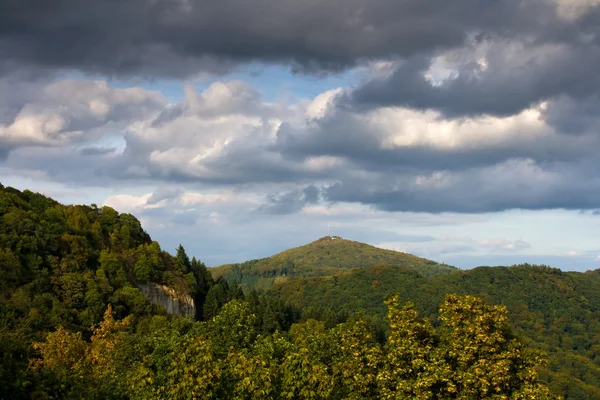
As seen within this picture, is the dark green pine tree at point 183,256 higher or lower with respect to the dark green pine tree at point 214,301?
higher

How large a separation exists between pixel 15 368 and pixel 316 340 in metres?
26.0

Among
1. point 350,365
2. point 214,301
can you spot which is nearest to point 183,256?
point 214,301

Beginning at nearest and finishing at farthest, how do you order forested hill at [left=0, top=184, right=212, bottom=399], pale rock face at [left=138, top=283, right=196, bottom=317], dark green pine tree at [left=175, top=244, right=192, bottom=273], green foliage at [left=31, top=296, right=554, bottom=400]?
green foliage at [left=31, top=296, right=554, bottom=400], forested hill at [left=0, top=184, right=212, bottom=399], pale rock face at [left=138, top=283, right=196, bottom=317], dark green pine tree at [left=175, top=244, right=192, bottom=273]

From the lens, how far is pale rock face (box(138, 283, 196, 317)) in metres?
127

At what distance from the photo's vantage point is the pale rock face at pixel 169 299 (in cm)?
12656

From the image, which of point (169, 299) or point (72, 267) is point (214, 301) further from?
point (72, 267)

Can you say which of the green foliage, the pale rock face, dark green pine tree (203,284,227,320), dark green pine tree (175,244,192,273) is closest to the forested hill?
the pale rock face

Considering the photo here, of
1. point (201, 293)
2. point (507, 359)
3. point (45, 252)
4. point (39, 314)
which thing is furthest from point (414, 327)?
point (201, 293)

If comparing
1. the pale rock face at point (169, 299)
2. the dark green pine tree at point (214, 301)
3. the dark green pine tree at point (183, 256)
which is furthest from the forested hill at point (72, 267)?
the dark green pine tree at point (183, 256)

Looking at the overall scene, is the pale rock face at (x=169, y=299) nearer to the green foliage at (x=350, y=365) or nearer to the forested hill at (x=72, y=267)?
the forested hill at (x=72, y=267)

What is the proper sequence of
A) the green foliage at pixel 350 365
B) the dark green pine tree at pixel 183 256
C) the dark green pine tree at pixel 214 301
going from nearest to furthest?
the green foliage at pixel 350 365
the dark green pine tree at pixel 214 301
the dark green pine tree at pixel 183 256

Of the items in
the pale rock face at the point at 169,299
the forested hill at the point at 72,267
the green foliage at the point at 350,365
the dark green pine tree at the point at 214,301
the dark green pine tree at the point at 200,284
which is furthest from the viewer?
the dark green pine tree at the point at 200,284

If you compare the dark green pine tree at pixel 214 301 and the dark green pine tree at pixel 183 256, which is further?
the dark green pine tree at pixel 183 256

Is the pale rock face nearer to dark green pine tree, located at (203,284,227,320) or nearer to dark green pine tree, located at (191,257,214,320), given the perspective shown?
dark green pine tree, located at (203,284,227,320)
